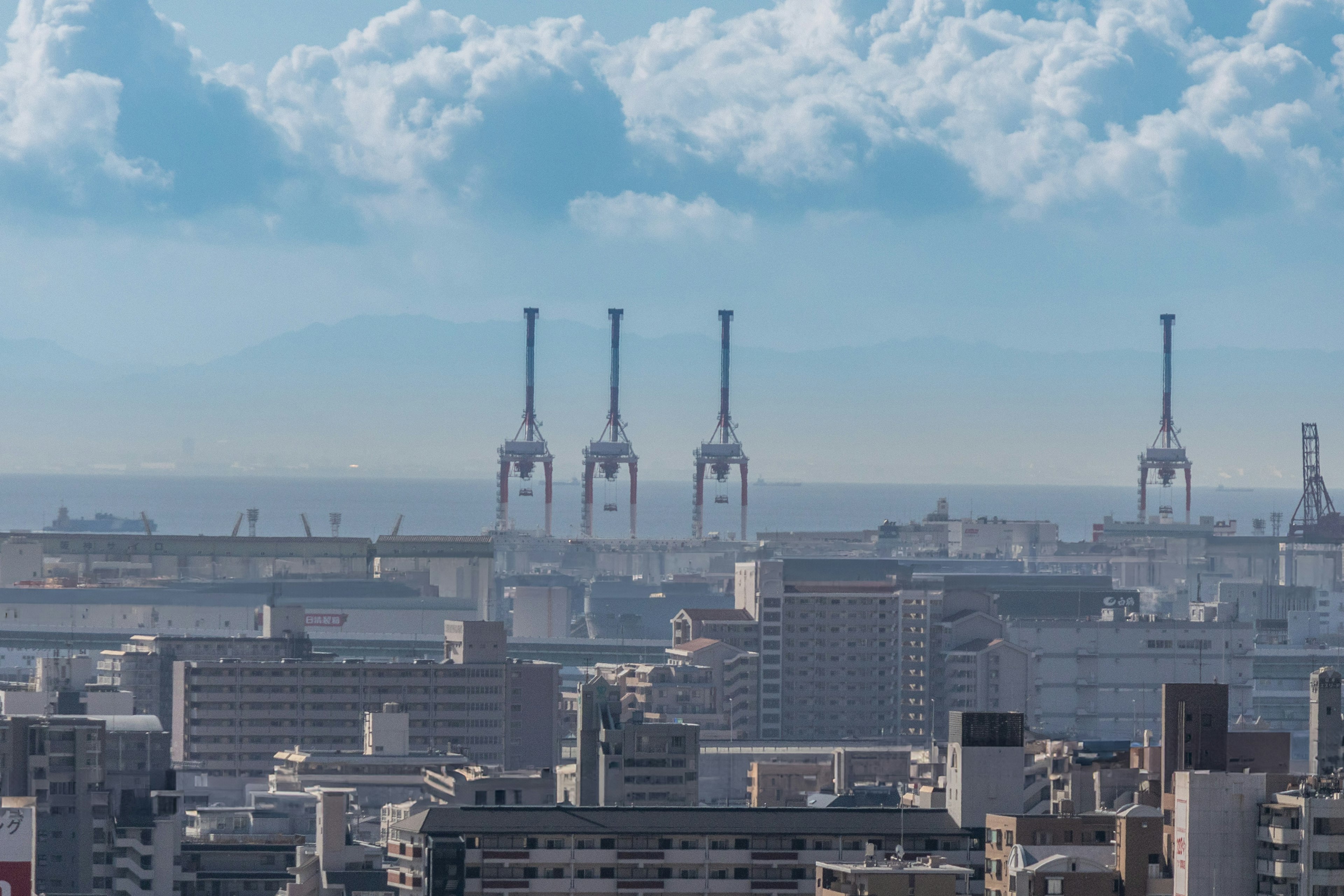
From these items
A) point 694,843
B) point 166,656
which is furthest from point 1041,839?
point 166,656

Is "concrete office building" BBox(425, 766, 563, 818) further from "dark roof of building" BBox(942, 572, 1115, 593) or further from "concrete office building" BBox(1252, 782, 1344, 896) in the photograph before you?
"dark roof of building" BBox(942, 572, 1115, 593)

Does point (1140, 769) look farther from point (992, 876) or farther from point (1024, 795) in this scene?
point (992, 876)

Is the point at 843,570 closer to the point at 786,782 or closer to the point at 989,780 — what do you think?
the point at 786,782

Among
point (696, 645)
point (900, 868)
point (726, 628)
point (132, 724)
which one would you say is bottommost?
point (132, 724)

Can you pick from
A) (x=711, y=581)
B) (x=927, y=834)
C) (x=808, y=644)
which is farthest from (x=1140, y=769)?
(x=711, y=581)

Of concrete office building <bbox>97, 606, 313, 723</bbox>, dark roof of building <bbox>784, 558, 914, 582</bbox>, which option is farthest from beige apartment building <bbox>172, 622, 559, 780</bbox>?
dark roof of building <bbox>784, 558, 914, 582</bbox>
